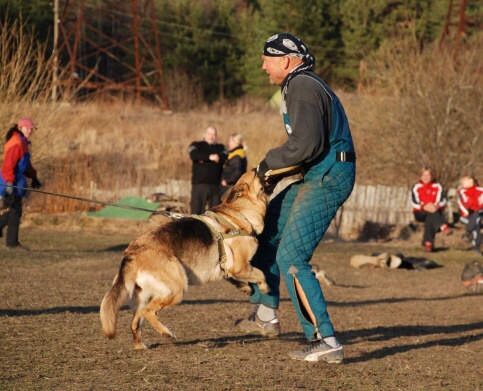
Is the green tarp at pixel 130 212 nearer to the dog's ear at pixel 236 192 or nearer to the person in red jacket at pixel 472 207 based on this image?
the person in red jacket at pixel 472 207

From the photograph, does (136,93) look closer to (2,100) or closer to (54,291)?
(2,100)

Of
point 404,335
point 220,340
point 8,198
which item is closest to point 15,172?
point 8,198

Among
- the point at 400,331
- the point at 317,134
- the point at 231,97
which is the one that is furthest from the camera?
the point at 231,97

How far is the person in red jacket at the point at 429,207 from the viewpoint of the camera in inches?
600

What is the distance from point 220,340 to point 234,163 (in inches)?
300

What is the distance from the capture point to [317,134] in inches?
195

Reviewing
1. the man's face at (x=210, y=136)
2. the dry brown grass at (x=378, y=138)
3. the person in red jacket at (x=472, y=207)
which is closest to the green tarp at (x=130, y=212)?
the dry brown grass at (x=378, y=138)

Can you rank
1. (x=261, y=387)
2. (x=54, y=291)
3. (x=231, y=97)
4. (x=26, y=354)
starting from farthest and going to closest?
(x=231, y=97), (x=54, y=291), (x=26, y=354), (x=261, y=387)

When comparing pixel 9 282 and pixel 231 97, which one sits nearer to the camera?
pixel 9 282

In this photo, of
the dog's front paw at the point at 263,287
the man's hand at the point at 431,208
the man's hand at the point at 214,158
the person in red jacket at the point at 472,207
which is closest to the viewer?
the dog's front paw at the point at 263,287

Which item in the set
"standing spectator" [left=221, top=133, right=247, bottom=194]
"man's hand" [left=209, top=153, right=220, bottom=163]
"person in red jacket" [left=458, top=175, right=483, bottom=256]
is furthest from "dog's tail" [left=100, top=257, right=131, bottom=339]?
"person in red jacket" [left=458, top=175, right=483, bottom=256]

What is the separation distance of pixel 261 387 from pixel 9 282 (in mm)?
5033

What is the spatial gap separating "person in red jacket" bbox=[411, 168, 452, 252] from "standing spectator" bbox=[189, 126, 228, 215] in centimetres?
406

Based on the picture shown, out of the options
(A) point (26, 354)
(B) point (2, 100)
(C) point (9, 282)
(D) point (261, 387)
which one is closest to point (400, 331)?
(D) point (261, 387)
